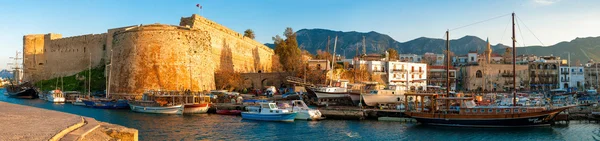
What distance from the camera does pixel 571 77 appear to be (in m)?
57.1

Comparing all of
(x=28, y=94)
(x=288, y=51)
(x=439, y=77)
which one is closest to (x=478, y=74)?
(x=439, y=77)

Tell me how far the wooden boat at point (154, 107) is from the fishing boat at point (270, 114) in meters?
5.53

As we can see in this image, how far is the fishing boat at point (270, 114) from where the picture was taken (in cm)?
2605

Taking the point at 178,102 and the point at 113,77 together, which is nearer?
the point at 178,102

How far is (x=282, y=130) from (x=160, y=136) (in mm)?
5954

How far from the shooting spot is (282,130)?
875 inches

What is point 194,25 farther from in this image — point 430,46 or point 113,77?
point 430,46

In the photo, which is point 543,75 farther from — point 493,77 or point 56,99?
point 56,99

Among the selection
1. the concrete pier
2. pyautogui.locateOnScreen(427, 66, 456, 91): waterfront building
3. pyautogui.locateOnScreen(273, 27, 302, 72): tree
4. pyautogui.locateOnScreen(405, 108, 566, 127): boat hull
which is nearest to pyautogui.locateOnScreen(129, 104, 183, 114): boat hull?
pyautogui.locateOnScreen(405, 108, 566, 127): boat hull

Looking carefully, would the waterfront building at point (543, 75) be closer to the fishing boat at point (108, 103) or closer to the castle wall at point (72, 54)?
the fishing boat at point (108, 103)

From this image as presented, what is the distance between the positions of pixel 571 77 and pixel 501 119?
41.5m

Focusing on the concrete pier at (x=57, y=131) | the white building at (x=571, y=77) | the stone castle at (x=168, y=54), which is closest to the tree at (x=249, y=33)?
the stone castle at (x=168, y=54)

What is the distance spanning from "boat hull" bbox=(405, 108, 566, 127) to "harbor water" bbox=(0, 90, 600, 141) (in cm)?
43

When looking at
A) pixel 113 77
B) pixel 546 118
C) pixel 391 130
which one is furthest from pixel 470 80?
pixel 113 77
